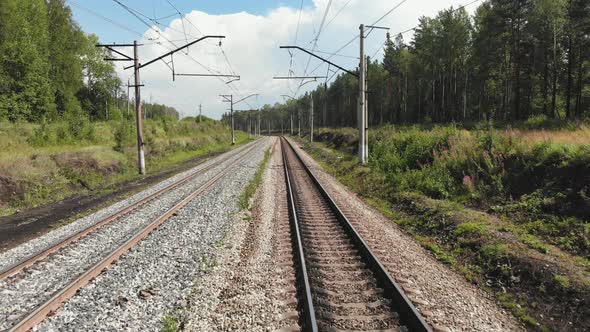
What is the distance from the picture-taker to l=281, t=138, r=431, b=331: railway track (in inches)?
200

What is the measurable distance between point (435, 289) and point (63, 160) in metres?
18.1

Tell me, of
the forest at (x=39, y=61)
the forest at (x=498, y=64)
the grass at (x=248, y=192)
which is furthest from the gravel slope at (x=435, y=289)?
the forest at (x=498, y=64)

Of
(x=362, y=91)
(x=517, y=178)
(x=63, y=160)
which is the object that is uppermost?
(x=362, y=91)

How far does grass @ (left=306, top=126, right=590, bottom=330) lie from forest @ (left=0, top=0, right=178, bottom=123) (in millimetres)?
22909

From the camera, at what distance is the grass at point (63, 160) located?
14.3 metres

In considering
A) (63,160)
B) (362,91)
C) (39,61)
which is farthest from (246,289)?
(39,61)

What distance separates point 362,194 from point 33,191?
1299cm

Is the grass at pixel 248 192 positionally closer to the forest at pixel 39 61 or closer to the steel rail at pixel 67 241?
the steel rail at pixel 67 241

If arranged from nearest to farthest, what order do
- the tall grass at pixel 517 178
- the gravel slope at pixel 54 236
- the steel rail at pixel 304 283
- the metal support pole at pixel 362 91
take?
the steel rail at pixel 304 283
the gravel slope at pixel 54 236
the tall grass at pixel 517 178
the metal support pole at pixel 362 91

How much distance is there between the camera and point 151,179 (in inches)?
795

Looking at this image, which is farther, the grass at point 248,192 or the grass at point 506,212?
the grass at point 248,192

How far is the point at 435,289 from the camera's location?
20.6 ft

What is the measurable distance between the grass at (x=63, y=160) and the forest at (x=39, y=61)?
2.25 meters

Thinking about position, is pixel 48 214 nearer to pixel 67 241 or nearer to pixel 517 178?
pixel 67 241
